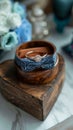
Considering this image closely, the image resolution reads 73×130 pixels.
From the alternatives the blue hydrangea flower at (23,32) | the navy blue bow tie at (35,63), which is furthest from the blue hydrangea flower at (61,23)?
the navy blue bow tie at (35,63)

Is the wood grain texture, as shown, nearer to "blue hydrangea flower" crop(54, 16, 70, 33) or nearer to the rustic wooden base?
the rustic wooden base

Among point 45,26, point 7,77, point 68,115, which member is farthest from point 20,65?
point 45,26

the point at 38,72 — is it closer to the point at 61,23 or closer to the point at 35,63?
the point at 35,63

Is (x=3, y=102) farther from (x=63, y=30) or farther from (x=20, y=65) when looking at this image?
(x=63, y=30)

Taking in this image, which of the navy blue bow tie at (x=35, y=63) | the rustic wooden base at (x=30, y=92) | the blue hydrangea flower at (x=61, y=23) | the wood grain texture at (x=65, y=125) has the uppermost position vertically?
the navy blue bow tie at (x=35, y=63)

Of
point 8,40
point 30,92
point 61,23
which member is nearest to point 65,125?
point 30,92

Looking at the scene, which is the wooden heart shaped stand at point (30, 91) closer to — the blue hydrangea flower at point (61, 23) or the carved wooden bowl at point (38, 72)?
the carved wooden bowl at point (38, 72)

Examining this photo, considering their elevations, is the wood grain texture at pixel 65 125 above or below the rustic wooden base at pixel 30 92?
below
